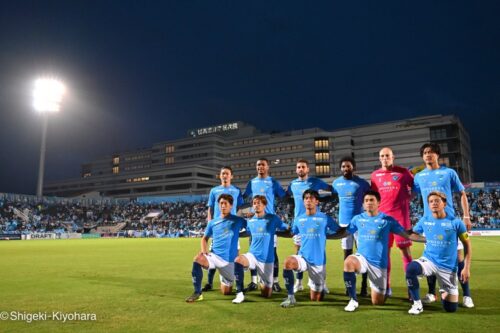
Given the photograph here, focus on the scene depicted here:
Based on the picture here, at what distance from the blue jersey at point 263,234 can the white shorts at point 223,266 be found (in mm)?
554

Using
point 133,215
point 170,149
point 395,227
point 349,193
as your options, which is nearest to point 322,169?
point 170,149

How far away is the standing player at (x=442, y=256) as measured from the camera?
607 centimetres

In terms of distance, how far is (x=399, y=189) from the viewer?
25.5ft

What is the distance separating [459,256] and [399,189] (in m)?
1.67

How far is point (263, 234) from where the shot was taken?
757cm

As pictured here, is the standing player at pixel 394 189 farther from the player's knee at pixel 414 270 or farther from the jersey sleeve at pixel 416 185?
the player's knee at pixel 414 270

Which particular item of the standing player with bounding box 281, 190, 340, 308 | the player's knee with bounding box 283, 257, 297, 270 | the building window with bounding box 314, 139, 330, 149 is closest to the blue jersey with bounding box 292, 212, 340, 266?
the standing player with bounding box 281, 190, 340, 308

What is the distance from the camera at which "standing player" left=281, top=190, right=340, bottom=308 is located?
693cm

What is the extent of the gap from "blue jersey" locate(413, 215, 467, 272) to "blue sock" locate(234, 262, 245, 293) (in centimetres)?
336

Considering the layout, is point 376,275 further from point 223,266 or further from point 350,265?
point 223,266

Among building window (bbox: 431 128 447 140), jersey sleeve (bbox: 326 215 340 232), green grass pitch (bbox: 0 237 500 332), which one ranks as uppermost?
building window (bbox: 431 128 447 140)

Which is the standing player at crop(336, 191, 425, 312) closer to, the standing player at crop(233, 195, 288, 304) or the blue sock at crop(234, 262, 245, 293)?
the standing player at crop(233, 195, 288, 304)

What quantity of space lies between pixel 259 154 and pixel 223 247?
323 ft

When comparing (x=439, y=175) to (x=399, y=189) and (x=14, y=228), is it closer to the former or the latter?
(x=399, y=189)
